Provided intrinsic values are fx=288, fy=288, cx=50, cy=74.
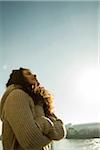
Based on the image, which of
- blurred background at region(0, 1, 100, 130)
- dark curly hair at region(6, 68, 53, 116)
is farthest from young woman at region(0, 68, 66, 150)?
blurred background at region(0, 1, 100, 130)

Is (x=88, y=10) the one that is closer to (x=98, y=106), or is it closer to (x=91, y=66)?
(x=91, y=66)

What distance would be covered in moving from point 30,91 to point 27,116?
97 millimetres

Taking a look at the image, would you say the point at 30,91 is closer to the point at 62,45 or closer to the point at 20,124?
the point at 20,124

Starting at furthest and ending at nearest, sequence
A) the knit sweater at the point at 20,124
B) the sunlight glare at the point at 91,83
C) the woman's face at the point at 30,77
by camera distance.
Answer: the sunlight glare at the point at 91,83
the woman's face at the point at 30,77
the knit sweater at the point at 20,124

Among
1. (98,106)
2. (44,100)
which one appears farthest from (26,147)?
(98,106)

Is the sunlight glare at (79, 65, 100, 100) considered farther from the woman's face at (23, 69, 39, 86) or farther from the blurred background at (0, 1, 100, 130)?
the woman's face at (23, 69, 39, 86)

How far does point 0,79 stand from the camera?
142 centimetres

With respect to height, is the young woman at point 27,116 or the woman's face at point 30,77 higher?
the woman's face at point 30,77

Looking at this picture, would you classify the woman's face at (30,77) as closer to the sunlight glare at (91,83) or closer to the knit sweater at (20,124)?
the knit sweater at (20,124)

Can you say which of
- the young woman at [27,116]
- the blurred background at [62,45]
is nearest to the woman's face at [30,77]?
the young woman at [27,116]

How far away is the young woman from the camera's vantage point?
32.2 inches

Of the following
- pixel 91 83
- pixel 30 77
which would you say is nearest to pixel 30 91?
pixel 30 77

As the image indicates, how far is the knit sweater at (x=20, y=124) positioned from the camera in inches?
32.1

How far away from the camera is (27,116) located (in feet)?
2.70
